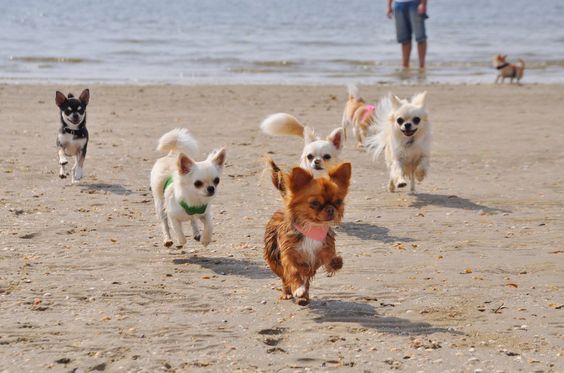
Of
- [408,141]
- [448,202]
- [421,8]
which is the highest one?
[421,8]

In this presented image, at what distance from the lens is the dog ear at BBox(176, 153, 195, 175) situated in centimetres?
696

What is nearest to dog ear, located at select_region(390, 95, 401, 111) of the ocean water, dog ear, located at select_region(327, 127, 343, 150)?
dog ear, located at select_region(327, 127, 343, 150)

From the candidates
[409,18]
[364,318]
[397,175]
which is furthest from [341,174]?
[409,18]

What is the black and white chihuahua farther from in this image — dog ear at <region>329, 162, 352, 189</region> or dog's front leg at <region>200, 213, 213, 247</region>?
dog ear at <region>329, 162, 352, 189</region>

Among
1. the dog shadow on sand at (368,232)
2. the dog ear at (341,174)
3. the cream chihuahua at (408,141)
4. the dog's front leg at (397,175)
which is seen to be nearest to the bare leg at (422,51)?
the cream chihuahua at (408,141)

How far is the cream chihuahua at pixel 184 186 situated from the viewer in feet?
23.1

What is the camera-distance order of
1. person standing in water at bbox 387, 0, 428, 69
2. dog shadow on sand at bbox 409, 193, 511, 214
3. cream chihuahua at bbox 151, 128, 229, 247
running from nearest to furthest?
cream chihuahua at bbox 151, 128, 229, 247
dog shadow on sand at bbox 409, 193, 511, 214
person standing in water at bbox 387, 0, 428, 69

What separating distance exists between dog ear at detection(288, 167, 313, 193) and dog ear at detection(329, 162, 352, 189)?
0.15 m

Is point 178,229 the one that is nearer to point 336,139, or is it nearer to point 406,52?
point 336,139

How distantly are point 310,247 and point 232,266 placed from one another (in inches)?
54.1

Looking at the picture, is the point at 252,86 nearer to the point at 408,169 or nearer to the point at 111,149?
the point at 111,149

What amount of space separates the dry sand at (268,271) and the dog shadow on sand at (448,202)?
26 mm

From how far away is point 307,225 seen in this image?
19.0ft

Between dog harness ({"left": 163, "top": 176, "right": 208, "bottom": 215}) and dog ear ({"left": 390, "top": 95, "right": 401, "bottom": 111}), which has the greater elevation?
dog ear ({"left": 390, "top": 95, "right": 401, "bottom": 111})
